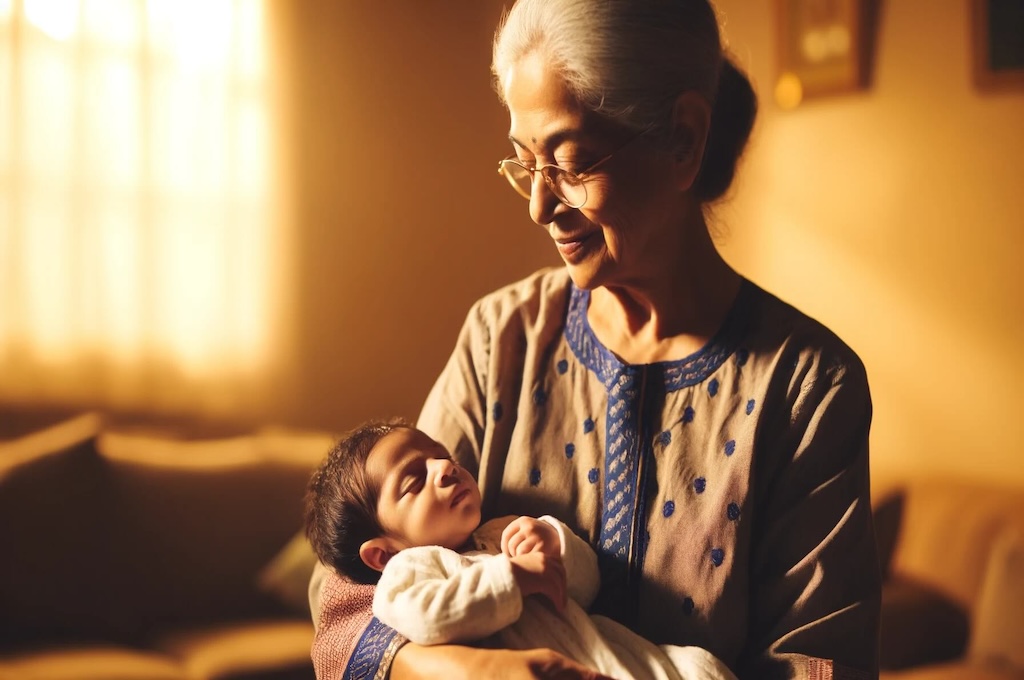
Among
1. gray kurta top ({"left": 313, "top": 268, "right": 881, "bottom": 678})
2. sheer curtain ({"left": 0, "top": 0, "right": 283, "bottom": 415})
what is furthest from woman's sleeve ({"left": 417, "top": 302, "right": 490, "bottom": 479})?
sheer curtain ({"left": 0, "top": 0, "right": 283, "bottom": 415})

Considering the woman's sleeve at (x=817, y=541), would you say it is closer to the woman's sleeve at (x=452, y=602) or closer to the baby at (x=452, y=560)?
the baby at (x=452, y=560)

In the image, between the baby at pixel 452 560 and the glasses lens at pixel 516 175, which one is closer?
the baby at pixel 452 560

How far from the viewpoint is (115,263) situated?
3.52m

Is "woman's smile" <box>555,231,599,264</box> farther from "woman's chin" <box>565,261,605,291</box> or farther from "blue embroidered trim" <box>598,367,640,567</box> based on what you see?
"blue embroidered trim" <box>598,367,640,567</box>

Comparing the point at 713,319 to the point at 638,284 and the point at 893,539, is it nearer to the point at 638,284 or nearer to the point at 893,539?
the point at 638,284

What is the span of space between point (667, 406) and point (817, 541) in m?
0.26

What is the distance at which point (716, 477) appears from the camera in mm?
1285

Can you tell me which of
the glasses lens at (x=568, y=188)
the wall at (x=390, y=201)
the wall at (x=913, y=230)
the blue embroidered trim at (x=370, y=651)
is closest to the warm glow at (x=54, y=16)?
the wall at (x=390, y=201)

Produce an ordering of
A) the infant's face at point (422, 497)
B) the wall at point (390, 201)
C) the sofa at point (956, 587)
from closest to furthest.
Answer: the infant's face at point (422, 497), the sofa at point (956, 587), the wall at point (390, 201)

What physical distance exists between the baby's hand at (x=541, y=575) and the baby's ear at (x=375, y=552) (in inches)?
8.2

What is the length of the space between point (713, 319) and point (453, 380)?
0.39 meters

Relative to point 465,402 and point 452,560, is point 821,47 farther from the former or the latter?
point 452,560

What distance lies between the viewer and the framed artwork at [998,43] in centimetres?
284

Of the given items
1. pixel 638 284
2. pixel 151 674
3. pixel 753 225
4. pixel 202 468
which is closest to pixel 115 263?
pixel 202 468
